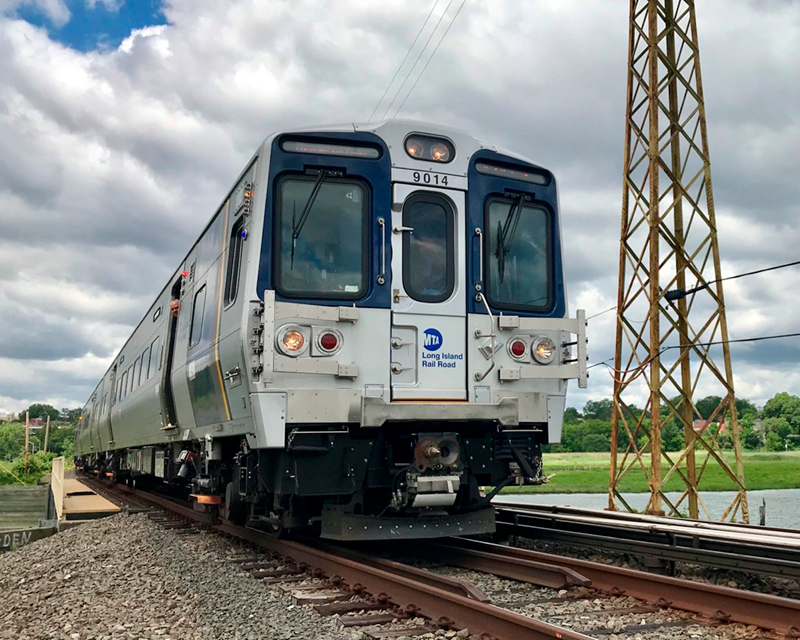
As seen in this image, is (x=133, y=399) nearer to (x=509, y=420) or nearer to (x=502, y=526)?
(x=502, y=526)

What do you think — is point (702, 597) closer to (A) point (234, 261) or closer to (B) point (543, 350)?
(B) point (543, 350)

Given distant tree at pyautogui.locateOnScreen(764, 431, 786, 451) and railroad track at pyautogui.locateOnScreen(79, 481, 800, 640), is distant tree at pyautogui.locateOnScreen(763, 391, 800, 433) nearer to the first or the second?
distant tree at pyautogui.locateOnScreen(764, 431, 786, 451)

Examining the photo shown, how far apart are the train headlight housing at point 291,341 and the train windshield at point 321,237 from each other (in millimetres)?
350

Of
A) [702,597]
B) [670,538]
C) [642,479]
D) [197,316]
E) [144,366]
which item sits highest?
[197,316]

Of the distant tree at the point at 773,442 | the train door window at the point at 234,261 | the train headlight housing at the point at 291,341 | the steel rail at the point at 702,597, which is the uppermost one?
the train door window at the point at 234,261

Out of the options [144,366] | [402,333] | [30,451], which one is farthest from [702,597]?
[30,451]

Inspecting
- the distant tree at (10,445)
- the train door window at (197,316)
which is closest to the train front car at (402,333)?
the train door window at (197,316)

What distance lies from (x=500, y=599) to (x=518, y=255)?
313 centimetres

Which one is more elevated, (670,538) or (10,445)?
(670,538)

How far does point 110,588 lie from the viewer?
618 centimetres

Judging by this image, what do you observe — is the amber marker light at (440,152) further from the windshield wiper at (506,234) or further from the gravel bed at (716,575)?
the gravel bed at (716,575)

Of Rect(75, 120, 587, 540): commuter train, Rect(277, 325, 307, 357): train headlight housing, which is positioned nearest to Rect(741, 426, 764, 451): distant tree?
Rect(75, 120, 587, 540): commuter train

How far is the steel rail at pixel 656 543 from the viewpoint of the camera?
548 centimetres

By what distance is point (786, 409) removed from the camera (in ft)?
91.0
